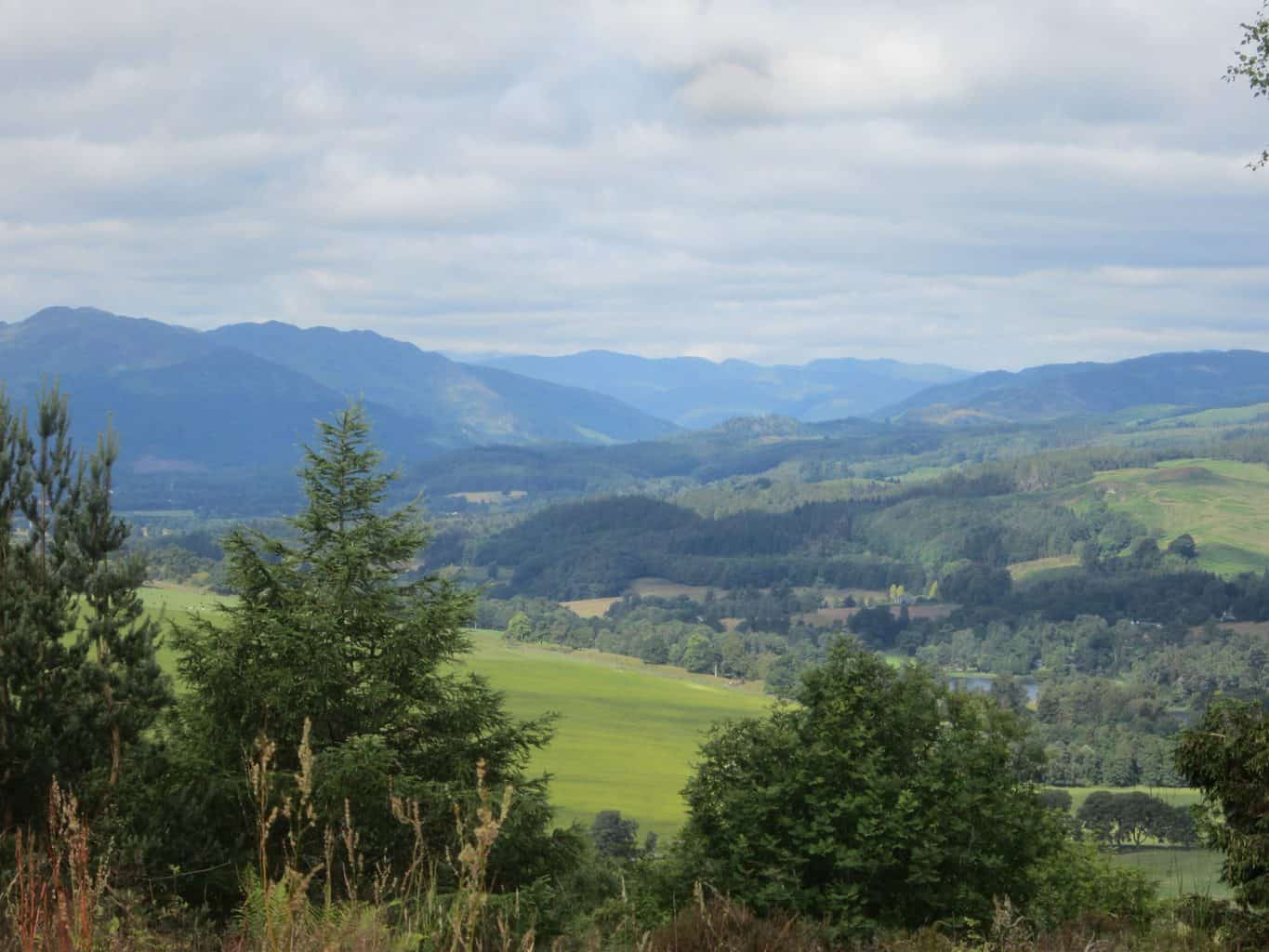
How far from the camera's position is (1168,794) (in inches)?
3386

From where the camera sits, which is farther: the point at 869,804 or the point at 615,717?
the point at 615,717

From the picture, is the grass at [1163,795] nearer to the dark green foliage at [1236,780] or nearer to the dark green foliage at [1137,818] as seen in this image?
the dark green foliage at [1137,818]

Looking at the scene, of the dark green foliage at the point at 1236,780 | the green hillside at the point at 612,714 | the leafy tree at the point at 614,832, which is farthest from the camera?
the green hillside at the point at 612,714

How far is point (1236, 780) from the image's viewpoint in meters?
9.87

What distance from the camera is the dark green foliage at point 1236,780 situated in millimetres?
9359

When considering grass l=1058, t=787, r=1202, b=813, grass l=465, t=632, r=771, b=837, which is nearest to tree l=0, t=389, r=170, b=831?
grass l=465, t=632, r=771, b=837

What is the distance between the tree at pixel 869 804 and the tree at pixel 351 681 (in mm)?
4087

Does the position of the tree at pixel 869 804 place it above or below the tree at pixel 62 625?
below

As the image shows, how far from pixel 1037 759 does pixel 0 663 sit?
2215 centimetres

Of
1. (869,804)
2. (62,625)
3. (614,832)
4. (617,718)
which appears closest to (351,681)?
(62,625)

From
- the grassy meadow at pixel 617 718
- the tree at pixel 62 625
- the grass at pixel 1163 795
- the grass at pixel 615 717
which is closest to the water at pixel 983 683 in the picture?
the grassy meadow at pixel 617 718

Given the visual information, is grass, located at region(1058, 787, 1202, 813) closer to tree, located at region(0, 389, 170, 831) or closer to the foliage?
the foliage

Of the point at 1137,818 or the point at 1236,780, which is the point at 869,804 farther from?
the point at 1137,818

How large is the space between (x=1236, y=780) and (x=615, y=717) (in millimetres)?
117482
